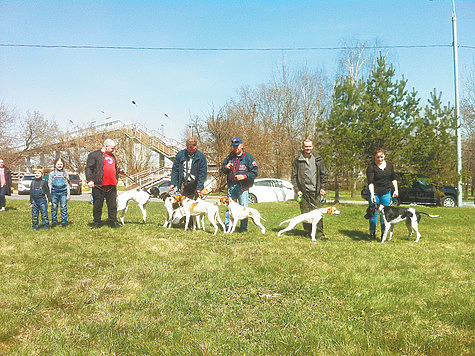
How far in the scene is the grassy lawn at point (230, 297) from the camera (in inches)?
102

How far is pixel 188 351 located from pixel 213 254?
8.75 feet

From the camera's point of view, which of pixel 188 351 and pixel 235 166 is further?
pixel 235 166

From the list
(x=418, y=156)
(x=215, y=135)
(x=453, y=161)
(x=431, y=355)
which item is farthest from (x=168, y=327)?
(x=215, y=135)

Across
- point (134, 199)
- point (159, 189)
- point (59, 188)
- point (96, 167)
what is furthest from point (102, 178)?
point (159, 189)

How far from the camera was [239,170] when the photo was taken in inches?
277

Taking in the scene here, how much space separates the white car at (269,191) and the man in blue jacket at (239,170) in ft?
33.5

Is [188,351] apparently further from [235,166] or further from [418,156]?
[418,156]

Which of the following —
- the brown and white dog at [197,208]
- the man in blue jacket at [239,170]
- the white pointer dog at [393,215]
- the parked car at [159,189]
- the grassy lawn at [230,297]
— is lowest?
the grassy lawn at [230,297]

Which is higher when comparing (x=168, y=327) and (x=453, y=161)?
(x=453, y=161)

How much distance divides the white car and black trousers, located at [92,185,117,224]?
10714 millimetres

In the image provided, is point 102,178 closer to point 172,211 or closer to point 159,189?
point 172,211

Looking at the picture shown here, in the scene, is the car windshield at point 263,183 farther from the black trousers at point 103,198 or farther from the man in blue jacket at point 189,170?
the black trousers at point 103,198

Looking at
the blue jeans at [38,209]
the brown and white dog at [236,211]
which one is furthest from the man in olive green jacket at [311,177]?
the blue jeans at [38,209]

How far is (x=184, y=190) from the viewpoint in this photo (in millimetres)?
7418
